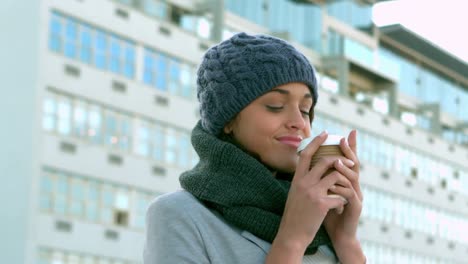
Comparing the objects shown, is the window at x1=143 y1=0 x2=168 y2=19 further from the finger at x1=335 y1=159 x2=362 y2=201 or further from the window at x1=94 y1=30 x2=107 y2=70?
the finger at x1=335 y1=159 x2=362 y2=201

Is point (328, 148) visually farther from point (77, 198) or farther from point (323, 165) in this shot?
point (77, 198)

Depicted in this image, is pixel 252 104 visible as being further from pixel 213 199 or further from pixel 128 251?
pixel 128 251

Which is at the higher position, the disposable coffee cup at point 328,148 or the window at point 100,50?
the disposable coffee cup at point 328,148

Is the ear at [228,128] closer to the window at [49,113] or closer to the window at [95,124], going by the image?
the window at [49,113]

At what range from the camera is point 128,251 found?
4350 cm

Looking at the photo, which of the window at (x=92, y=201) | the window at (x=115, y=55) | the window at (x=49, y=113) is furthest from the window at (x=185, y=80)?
the window at (x=49, y=113)

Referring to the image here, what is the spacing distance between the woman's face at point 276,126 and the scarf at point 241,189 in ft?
0.16

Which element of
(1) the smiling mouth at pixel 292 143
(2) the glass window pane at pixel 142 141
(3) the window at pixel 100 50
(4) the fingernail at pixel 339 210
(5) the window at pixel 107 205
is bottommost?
(5) the window at pixel 107 205

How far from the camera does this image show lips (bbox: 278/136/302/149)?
2953 millimetres

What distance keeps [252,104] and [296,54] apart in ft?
0.69

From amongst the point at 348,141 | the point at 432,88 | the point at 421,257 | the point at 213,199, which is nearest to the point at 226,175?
the point at 213,199

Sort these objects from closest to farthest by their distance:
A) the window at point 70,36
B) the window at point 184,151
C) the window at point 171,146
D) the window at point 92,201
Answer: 1. the window at point 92,201
2. the window at point 70,36
3. the window at point 171,146
4. the window at point 184,151

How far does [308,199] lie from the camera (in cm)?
272

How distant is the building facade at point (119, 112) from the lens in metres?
40.5
